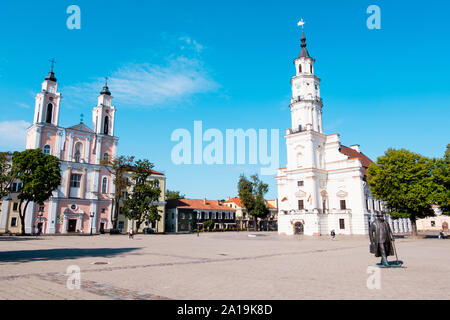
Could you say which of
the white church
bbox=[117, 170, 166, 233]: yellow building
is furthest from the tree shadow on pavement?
the white church

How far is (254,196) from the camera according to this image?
8119 centimetres

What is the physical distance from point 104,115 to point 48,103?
398 inches

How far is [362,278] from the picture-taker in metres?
10.4

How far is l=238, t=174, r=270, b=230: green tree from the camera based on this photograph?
79.0m

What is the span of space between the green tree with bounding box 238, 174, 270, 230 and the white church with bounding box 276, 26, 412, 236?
1737 cm

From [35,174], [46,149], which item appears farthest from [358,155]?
[46,149]

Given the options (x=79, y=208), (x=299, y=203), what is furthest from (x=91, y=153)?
(x=299, y=203)

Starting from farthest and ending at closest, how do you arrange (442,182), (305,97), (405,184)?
(305,97), (405,184), (442,182)

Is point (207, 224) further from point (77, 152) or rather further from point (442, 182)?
point (442, 182)

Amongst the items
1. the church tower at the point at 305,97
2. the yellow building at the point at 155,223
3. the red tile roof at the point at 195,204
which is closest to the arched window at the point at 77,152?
the yellow building at the point at 155,223

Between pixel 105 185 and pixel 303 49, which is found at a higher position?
pixel 303 49

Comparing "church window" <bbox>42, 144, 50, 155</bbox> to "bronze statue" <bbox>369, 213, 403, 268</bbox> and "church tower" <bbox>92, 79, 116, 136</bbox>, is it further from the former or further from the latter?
"bronze statue" <bbox>369, 213, 403, 268</bbox>

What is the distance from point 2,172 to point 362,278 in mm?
49372
